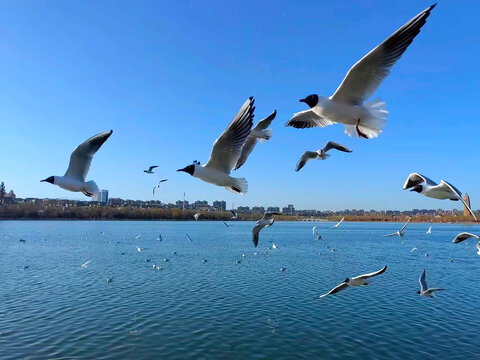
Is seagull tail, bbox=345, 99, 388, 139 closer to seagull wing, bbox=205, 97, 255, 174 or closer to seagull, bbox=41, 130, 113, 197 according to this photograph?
seagull wing, bbox=205, 97, 255, 174

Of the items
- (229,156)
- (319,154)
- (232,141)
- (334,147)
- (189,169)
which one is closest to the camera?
(189,169)

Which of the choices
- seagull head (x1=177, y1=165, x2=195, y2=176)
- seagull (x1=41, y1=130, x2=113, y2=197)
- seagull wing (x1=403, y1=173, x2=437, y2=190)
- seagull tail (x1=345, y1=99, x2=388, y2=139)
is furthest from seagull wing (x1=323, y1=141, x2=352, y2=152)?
seagull (x1=41, y1=130, x2=113, y2=197)

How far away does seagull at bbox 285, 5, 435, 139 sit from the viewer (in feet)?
19.4

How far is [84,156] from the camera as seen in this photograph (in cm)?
841

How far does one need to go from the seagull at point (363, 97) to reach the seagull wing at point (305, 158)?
2010mm

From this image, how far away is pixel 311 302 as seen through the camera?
16.2 meters

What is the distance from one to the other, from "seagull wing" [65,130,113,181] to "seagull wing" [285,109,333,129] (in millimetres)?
3683

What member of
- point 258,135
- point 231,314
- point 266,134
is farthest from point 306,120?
point 231,314

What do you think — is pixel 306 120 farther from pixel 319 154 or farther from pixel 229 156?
pixel 229 156

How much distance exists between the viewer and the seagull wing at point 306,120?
786cm

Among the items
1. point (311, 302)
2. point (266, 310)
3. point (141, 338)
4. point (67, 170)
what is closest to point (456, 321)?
point (311, 302)

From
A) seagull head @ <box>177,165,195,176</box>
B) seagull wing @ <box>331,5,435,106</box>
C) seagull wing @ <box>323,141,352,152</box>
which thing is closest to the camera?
seagull wing @ <box>331,5,435,106</box>

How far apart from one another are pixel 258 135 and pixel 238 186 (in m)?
1.12

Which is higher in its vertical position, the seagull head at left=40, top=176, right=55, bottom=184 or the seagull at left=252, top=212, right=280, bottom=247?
the seagull head at left=40, top=176, right=55, bottom=184
